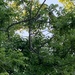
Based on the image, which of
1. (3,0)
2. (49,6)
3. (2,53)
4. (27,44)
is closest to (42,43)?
(27,44)

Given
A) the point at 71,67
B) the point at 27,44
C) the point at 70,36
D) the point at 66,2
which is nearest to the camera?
the point at 70,36

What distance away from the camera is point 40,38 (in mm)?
7531

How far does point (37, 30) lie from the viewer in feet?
25.4

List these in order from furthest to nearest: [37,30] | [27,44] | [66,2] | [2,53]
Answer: [66,2] → [37,30] → [27,44] → [2,53]

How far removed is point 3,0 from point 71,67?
207cm

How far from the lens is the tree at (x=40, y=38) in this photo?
6.56 meters

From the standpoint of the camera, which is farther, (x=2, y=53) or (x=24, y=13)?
(x=24, y=13)

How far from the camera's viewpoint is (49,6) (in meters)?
7.38

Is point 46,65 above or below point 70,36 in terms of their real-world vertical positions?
below

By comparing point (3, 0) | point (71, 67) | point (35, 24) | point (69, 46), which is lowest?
point (71, 67)

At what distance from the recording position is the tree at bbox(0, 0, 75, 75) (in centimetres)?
656

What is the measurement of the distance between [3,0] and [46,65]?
1.71 meters

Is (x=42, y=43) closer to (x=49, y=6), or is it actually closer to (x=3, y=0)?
(x=49, y=6)

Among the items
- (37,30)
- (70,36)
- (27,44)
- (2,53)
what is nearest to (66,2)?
(37,30)
